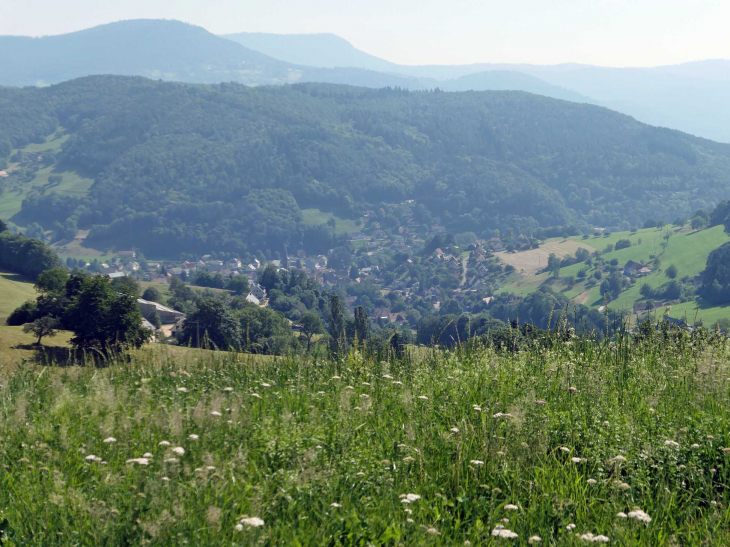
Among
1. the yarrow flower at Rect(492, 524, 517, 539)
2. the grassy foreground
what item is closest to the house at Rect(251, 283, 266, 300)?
the grassy foreground

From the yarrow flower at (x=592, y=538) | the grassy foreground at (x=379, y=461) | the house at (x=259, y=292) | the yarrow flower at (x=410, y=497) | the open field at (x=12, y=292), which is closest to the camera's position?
the yarrow flower at (x=592, y=538)

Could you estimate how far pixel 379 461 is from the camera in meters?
5.36

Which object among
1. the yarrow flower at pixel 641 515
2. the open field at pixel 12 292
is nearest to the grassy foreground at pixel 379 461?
the yarrow flower at pixel 641 515

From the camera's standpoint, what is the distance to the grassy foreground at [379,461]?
4441mm

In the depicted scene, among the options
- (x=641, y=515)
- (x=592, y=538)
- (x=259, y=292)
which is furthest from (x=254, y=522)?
(x=259, y=292)

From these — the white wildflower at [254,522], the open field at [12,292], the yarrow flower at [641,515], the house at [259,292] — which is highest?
the white wildflower at [254,522]

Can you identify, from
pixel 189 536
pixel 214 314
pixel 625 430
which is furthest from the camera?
pixel 214 314

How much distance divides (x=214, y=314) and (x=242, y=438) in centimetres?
7182

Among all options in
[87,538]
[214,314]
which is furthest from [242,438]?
[214,314]

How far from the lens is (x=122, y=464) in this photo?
5.20 metres

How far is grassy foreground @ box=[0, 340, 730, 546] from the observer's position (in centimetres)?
444

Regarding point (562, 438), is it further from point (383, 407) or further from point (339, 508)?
point (339, 508)

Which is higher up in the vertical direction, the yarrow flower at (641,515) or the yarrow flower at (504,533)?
the yarrow flower at (641,515)

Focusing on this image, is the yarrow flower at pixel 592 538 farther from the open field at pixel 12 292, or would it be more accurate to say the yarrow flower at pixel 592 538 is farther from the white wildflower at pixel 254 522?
the open field at pixel 12 292
